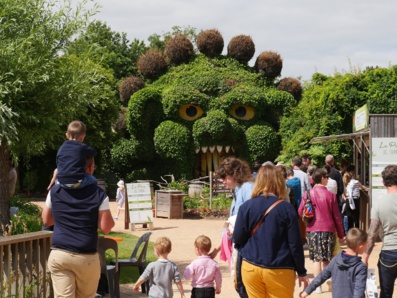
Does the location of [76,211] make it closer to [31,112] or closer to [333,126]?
[31,112]

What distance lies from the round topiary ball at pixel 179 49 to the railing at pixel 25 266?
27.0 metres

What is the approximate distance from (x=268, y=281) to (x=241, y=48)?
28.9 m

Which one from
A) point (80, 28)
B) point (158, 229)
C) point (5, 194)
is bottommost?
point (158, 229)

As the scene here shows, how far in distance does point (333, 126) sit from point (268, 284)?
64.9 feet

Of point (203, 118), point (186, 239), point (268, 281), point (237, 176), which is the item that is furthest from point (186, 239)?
point (203, 118)

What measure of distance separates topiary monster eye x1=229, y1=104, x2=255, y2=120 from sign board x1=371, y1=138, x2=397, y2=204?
1832cm

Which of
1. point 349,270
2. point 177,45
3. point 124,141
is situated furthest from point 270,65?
point 349,270

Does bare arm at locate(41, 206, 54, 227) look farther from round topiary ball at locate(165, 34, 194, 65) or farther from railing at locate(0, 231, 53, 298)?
round topiary ball at locate(165, 34, 194, 65)

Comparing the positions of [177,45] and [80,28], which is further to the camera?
[177,45]

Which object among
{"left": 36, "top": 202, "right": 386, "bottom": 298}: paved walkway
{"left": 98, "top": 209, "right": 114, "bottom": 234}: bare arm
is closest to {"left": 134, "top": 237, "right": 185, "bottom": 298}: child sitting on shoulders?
{"left": 98, "top": 209, "right": 114, "bottom": 234}: bare arm

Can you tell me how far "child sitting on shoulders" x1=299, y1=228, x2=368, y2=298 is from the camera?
5.97 m

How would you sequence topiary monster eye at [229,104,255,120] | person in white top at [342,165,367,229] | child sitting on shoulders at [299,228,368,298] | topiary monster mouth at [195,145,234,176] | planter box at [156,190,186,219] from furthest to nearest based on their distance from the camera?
1. topiary monster eye at [229,104,255,120]
2. topiary monster mouth at [195,145,234,176]
3. planter box at [156,190,186,219]
4. person in white top at [342,165,367,229]
5. child sitting on shoulders at [299,228,368,298]

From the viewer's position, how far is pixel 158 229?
739 inches

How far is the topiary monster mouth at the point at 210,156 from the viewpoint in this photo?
3156cm
